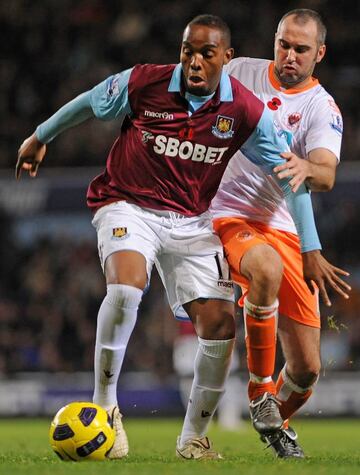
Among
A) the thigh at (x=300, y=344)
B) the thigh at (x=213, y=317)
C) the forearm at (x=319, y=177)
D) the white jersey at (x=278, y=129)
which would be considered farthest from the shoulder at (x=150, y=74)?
the thigh at (x=300, y=344)

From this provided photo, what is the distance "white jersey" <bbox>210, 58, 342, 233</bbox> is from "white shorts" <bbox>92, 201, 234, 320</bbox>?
0.48 metres

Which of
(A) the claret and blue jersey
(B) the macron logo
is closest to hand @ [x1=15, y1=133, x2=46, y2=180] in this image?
(A) the claret and blue jersey

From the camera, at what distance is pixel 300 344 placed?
21.9 feet

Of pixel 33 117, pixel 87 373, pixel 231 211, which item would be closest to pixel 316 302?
pixel 231 211

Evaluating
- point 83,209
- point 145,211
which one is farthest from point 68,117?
point 83,209

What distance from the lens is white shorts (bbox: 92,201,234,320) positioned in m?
5.95

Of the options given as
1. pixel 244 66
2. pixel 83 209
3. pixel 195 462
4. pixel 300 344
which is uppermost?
pixel 244 66

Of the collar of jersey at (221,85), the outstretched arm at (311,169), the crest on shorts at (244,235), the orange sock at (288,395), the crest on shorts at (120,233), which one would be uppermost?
the collar of jersey at (221,85)

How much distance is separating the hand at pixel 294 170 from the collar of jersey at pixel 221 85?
0.45m

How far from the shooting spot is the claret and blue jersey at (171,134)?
19.8 feet

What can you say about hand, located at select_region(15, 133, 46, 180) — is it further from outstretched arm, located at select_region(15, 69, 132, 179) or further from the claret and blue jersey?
the claret and blue jersey

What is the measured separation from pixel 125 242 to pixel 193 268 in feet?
1.46

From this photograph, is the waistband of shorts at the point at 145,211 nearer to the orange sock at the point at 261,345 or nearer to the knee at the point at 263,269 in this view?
the knee at the point at 263,269

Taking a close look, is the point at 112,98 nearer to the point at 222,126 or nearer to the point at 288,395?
the point at 222,126
